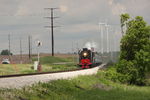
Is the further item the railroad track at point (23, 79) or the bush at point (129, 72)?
the bush at point (129, 72)

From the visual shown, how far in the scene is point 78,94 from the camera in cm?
2456

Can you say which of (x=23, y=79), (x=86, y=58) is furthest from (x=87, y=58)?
(x=23, y=79)

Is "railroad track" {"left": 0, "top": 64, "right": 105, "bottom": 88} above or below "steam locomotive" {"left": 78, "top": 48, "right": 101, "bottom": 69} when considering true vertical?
below

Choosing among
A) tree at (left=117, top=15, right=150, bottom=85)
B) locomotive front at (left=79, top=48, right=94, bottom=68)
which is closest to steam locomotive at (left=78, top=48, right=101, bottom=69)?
locomotive front at (left=79, top=48, right=94, bottom=68)

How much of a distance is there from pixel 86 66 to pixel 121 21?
1483 cm

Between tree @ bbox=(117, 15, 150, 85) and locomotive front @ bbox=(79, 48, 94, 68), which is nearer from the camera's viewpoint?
tree @ bbox=(117, 15, 150, 85)

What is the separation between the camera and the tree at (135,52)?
49.0 meters

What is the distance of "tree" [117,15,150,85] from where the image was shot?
49.0 metres

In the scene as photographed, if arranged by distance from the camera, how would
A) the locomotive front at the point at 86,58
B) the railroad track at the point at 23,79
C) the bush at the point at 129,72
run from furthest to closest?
the locomotive front at the point at 86,58 → the bush at the point at 129,72 → the railroad track at the point at 23,79

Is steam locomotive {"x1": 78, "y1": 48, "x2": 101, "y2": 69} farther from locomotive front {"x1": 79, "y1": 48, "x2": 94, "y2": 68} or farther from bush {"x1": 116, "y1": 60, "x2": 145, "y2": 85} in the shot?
bush {"x1": 116, "y1": 60, "x2": 145, "y2": 85}

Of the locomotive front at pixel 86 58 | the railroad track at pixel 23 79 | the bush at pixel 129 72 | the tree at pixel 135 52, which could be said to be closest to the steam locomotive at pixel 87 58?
the locomotive front at pixel 86 58

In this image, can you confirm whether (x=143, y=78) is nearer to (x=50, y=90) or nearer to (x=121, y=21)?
(x=121, y=21)

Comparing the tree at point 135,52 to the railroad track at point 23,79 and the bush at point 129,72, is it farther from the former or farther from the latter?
the railroad track at point 23,79

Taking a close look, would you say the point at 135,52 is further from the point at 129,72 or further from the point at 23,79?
the point at 23,79
